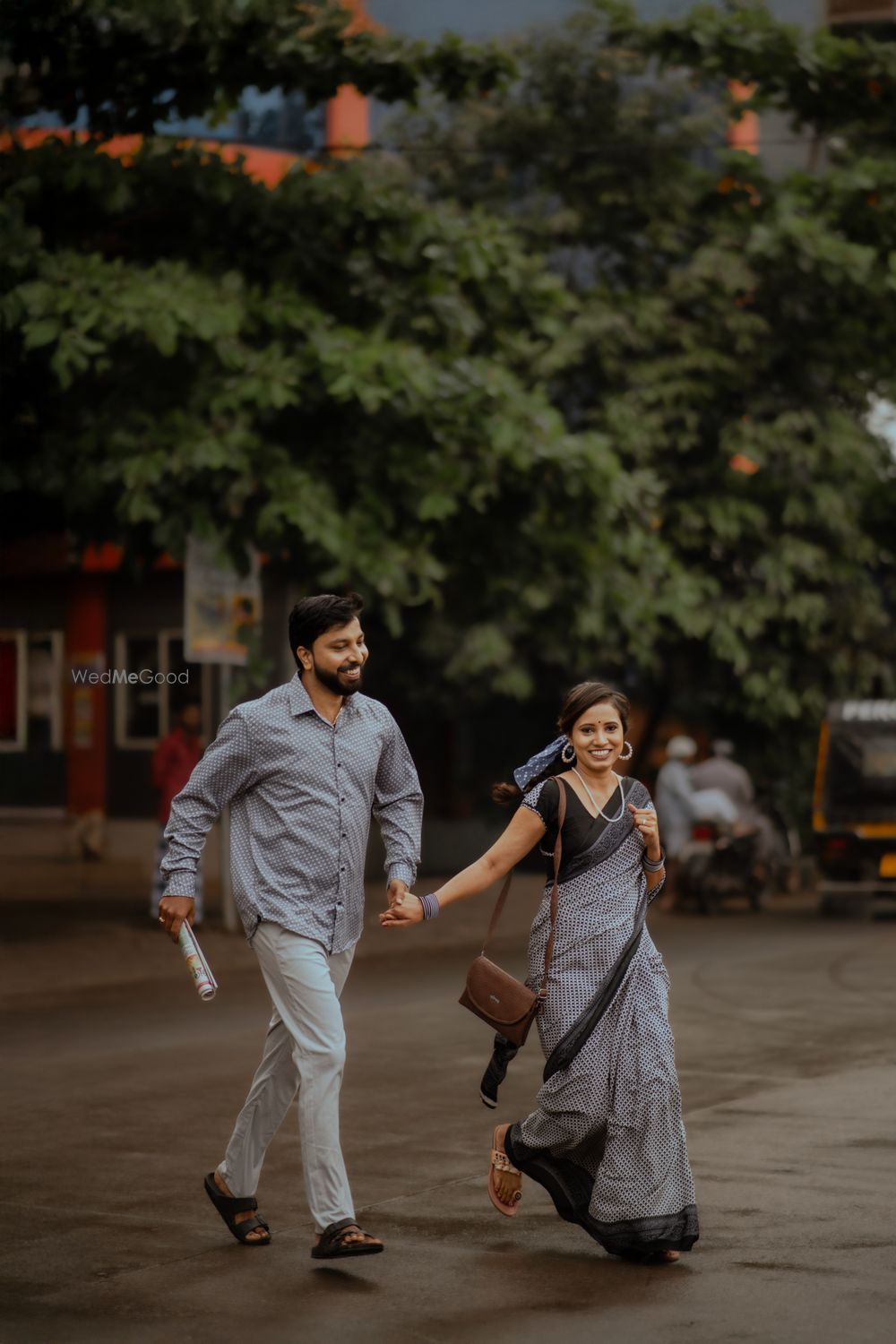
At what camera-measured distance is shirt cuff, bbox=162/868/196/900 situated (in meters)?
5.98

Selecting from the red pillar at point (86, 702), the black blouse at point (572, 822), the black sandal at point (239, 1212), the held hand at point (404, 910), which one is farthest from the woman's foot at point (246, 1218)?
the red pillar at point (86, 702)

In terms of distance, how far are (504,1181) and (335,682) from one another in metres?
1.49

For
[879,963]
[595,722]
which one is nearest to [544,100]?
[879,963]

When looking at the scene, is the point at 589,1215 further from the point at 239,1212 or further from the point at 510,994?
the point at 239,1212

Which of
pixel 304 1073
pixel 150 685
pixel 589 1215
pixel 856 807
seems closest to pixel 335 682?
pixel 304 1073

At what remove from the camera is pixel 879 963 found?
608 inches

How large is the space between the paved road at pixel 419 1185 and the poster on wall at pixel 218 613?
10.0 feet

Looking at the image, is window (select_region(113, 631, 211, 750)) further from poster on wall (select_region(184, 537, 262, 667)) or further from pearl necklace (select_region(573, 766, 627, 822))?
pearl necklace (select_region(573, 766, 627, 822))

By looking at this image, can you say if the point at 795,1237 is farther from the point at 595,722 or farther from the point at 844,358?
the point at 844,358

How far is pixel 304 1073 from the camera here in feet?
19.7

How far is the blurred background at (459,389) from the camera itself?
1446 centimetres

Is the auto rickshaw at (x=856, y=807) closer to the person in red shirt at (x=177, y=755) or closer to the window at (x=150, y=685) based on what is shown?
the person in red shirt at (x=177, y=755)

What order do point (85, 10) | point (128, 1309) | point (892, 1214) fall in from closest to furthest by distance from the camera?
point (128, 1309)
point (892, 1214)
point (85, 10)

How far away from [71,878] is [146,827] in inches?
154
